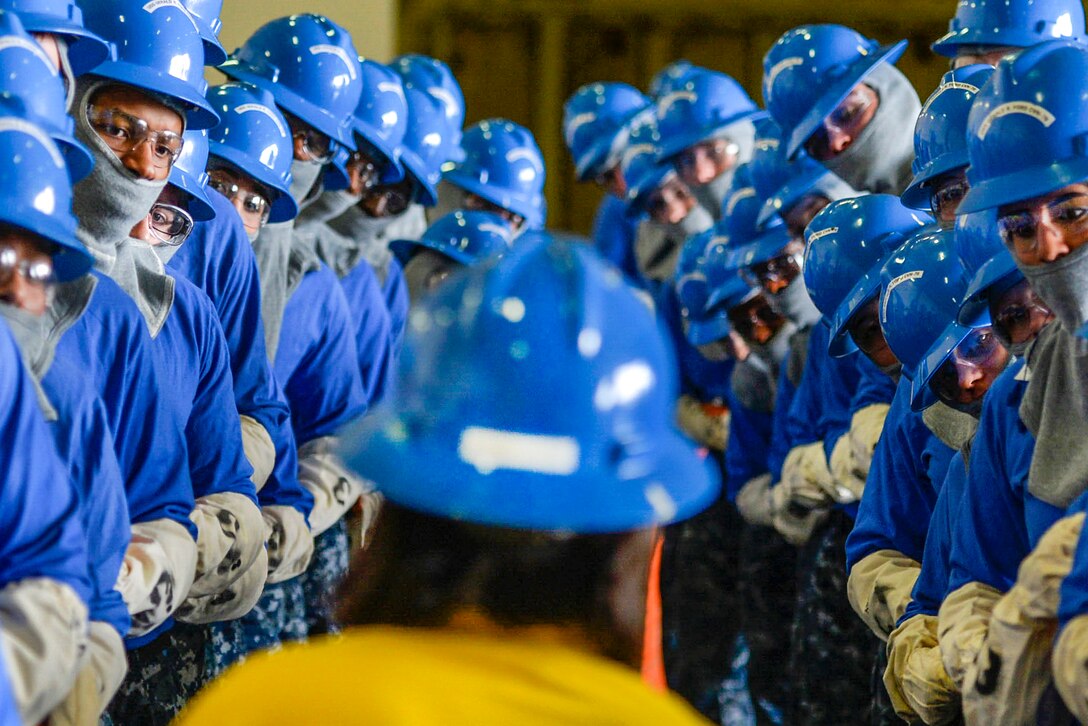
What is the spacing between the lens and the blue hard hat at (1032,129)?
3.46 m

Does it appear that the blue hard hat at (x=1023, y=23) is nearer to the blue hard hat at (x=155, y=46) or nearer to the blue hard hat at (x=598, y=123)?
the blue hard hat at (x=155, y=46)

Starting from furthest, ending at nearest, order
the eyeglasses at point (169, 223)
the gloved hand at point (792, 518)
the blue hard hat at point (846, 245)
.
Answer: the gloved hand at point (792, 518), the blue hard hat at point (846, 245), the eyeglasses at point (169, 223)

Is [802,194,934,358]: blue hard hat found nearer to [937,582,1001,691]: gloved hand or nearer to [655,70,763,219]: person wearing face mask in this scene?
[937,582,1001,691]: gloved hand

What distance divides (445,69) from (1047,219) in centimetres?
547

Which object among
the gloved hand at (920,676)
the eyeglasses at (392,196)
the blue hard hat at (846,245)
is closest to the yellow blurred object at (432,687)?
the gloved hand at (920,676)

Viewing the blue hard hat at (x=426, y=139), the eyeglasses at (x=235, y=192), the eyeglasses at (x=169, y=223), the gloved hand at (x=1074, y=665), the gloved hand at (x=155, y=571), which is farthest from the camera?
the blue hard hat at (x=426, y=139)

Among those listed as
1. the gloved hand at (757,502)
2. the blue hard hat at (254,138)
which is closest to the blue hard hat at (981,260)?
the blue hard hat at (254,138)

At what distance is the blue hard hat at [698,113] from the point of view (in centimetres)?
791

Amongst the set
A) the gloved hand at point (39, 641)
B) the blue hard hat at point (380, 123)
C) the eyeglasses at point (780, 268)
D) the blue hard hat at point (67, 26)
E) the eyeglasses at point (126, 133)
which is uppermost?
the blue hard hat at point (67, 26)

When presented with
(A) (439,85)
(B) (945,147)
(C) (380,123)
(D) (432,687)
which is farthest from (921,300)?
(A) (439,85)

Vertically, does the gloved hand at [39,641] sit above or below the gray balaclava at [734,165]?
above

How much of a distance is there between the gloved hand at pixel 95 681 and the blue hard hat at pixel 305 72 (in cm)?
282

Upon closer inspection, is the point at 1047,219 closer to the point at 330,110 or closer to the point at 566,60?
the point at 330,110

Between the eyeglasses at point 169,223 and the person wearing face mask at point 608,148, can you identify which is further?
the person wearing face mask at point 608,148
